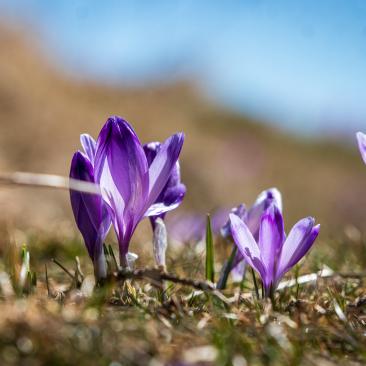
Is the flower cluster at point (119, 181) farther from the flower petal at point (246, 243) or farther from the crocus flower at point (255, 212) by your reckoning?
the crocus flower at point (255, 212)

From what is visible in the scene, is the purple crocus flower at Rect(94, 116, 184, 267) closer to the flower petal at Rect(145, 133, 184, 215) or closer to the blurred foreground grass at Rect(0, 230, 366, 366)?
the flower petal at Rect(145, 133, 184, 215)

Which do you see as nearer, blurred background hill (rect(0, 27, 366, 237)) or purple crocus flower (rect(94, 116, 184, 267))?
purple crocus flower (rect(94, 116, 184, 267))

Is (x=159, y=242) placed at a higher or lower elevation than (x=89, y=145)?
lower

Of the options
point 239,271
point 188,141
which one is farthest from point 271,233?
point 188,141

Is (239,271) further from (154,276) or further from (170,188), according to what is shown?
(154,276)

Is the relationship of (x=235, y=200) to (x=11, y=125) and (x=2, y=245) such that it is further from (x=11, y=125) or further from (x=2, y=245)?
(x=2, y=245)

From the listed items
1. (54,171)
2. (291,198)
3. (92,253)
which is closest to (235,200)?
(291,198)

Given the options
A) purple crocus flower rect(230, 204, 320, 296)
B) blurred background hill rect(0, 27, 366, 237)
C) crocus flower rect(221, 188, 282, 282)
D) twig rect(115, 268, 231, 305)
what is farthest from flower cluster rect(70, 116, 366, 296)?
blurred background hill rect(0, 27, 366, 237)

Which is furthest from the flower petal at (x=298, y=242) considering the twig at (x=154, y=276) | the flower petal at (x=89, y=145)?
the flower petal at (x=89, y=145)
